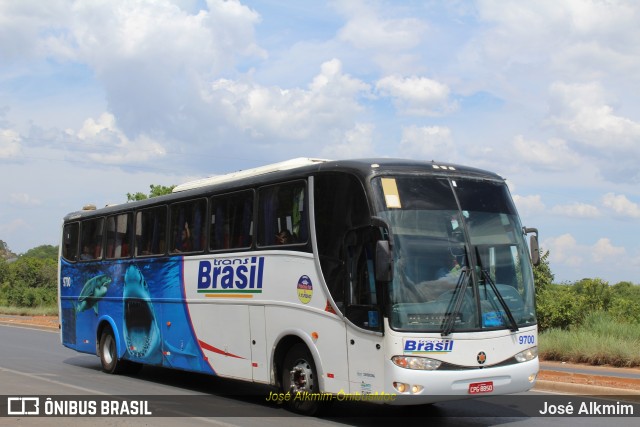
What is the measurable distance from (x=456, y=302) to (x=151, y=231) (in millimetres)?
7521

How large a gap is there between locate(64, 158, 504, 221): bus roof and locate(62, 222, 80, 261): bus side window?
3.53 metres

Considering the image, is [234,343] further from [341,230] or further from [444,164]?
[444,164]

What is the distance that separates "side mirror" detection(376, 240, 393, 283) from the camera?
935 centimetres

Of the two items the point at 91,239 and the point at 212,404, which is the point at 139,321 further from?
the point at 212,404

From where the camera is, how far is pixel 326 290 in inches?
419

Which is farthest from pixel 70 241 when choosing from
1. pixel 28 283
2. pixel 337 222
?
pixel 28 283

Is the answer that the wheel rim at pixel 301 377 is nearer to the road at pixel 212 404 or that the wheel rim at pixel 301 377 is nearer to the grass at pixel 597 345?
the road at pixel 212 404

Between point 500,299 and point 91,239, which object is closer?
point 500,299

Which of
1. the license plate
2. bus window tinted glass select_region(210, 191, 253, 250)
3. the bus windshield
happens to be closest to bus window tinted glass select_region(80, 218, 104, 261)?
bus window tinted glass select_region(210, 191, 253, 250)

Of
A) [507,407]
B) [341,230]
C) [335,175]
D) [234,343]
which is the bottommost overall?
[507,407]

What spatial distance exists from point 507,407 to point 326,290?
376 cm

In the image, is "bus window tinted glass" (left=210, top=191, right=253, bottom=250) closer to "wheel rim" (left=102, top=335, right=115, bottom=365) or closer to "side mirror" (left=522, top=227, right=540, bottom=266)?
"side mirror" (left=522, top=227, right=540, bottom=266)

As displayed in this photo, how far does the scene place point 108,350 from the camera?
56.1 feet

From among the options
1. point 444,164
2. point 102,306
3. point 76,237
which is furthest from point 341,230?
point 76,237
